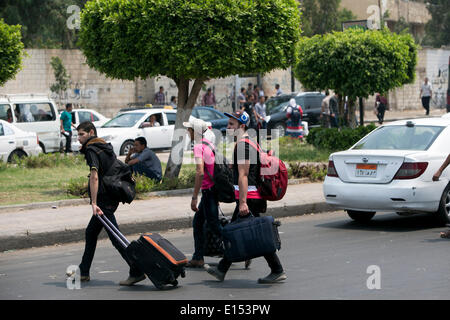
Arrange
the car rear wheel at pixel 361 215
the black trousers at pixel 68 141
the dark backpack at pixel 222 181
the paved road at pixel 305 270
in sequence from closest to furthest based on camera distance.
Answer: the paved road at pixel 305 270, the dark backpack at pixel 222 181, the car rear wheel at pixel 361 215, the black trousers at pixel 68 141

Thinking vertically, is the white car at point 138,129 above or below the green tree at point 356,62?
below

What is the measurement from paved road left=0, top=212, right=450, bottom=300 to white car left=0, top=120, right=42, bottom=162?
9970 mm

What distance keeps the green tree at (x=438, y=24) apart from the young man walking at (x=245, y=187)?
51755mm

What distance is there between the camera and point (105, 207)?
7.95m

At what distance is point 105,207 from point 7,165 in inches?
456

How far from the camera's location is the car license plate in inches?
422

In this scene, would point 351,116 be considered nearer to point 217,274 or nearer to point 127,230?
point 127,230

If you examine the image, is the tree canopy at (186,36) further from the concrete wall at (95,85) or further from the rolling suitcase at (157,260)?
the concrete wall at (95,85)

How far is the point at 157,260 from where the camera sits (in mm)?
7367

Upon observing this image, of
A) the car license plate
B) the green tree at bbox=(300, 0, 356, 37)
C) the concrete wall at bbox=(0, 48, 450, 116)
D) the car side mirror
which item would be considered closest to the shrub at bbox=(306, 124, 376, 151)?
the car side mirror

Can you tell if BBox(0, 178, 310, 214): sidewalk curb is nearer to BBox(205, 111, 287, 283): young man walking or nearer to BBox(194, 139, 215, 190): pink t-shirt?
BBox(194, 139, 215, 190): pink t-shirt

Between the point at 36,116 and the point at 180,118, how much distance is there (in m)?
9.26

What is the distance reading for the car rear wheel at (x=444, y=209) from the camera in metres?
10.6

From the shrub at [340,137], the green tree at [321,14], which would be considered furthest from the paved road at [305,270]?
the green tree at [321,14]
